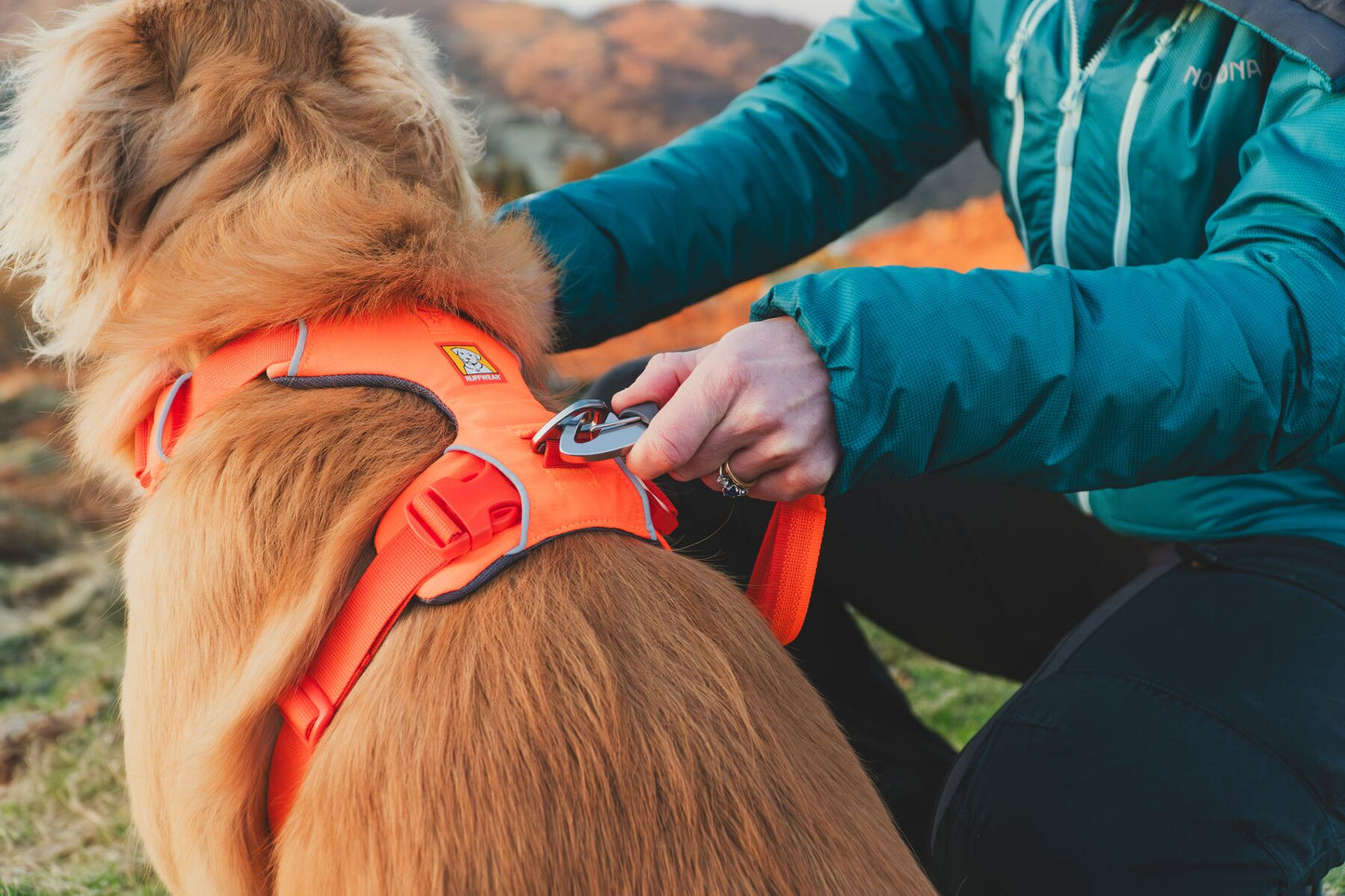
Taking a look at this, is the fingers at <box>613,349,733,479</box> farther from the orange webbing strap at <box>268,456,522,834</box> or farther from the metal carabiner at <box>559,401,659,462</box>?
the orange webbing strap at <box>268,456,522,834</box>

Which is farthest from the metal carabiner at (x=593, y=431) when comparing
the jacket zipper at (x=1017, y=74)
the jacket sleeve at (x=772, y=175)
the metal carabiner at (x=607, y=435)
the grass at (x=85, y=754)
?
the grass at (x=85, y=754)

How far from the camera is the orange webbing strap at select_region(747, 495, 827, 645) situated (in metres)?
1.26

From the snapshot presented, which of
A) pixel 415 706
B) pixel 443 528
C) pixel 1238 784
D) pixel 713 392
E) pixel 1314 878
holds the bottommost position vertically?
pixel 1314 878

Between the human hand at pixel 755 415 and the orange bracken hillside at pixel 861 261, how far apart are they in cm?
349

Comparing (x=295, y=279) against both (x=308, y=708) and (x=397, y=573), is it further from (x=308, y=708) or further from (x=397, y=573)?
(x=308, y=708)

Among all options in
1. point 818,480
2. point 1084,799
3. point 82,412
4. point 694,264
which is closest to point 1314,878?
point 1084,799

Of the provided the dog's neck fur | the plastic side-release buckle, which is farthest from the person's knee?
the dog's neck fur

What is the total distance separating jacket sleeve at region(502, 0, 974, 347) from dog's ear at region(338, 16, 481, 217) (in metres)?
0.18

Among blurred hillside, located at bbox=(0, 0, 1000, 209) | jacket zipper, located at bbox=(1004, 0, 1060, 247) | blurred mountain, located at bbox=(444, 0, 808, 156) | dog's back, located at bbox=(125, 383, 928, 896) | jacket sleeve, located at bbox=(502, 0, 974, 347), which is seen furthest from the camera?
blurred mountain, located at bbox=(444, 0, 808, 156)

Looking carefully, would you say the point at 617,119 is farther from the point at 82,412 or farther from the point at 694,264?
the point at 82,412

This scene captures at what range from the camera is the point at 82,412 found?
1.58 m

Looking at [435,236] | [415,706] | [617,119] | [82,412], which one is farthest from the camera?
[617,119]

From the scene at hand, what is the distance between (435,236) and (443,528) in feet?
1.82

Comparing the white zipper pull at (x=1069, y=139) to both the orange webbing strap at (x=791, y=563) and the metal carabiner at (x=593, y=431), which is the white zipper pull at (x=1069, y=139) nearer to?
the orange webbing strap at (x=791, y=563)
